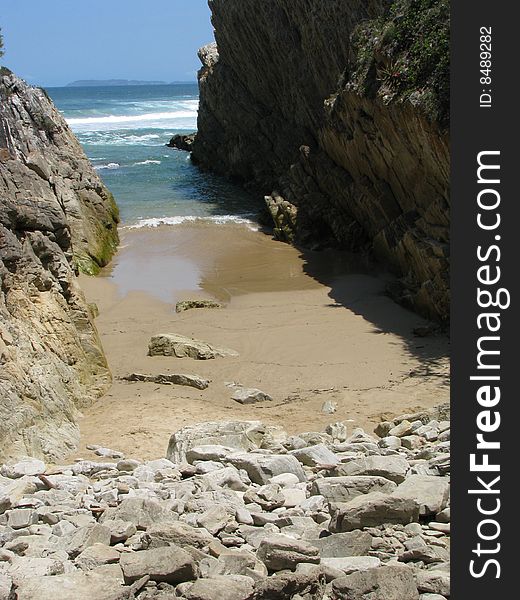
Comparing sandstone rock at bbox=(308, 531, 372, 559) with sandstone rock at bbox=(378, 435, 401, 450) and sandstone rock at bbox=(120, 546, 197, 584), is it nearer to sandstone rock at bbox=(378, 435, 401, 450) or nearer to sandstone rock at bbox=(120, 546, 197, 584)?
sandstone rock at bbox=(120, 546, 197, 584)

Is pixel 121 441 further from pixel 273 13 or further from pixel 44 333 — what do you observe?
pixel 273 13

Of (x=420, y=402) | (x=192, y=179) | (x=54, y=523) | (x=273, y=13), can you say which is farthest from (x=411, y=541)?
(x=192, y=179)

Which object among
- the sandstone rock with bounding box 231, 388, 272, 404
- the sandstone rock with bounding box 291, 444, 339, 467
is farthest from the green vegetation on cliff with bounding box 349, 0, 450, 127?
the sandstone rock with bounding box 291, 444, 339, 467

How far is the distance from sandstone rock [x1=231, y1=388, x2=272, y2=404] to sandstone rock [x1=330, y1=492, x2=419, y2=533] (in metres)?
5.39

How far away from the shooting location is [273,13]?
26.4 metres

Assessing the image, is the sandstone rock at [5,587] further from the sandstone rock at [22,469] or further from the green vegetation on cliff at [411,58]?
the green vegetation on cliff at [411,58]

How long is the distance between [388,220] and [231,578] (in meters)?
14.7

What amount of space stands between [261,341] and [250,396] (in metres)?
2.92

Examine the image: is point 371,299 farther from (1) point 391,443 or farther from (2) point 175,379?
(1) point 391,443

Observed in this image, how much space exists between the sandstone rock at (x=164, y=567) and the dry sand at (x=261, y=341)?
3.91 m

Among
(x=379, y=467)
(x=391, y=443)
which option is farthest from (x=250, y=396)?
Answer: (x=379, y=467)

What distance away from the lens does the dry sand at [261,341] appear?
1047 centimetres

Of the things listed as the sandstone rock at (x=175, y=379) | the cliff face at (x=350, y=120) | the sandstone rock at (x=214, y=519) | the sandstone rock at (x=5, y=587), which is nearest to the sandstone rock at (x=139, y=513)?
the sandstone rock at (x=214, y=519)

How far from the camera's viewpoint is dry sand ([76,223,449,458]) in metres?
10.5
